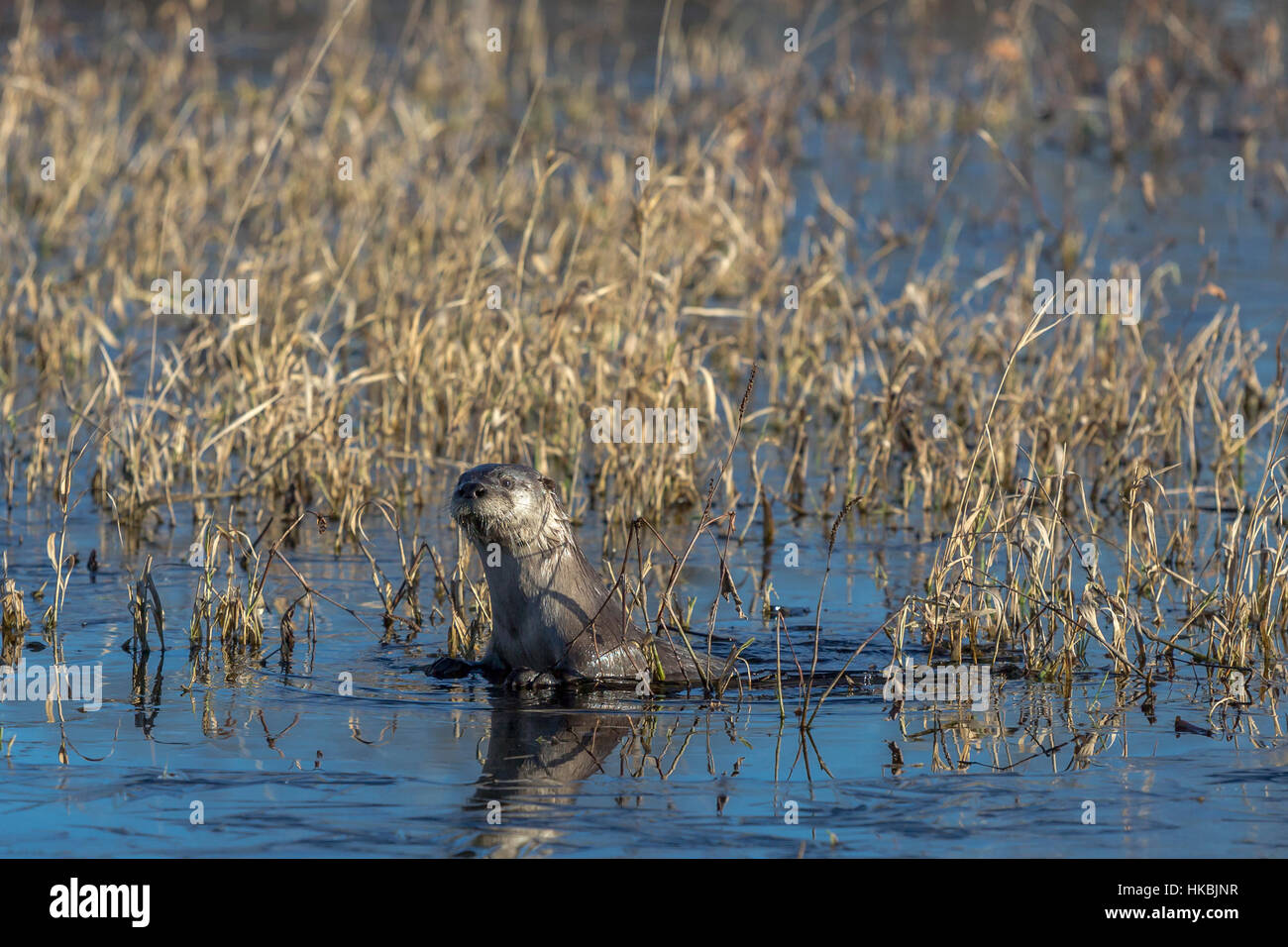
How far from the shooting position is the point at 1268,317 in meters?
11.6

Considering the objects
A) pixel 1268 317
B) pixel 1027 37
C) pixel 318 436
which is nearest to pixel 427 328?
pixel 318 436

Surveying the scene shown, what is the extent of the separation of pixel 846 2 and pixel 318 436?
15.7m

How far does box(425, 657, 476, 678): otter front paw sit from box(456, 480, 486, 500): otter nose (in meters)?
0.50

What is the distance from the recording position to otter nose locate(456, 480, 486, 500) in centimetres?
611

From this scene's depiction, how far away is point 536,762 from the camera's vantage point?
516 centimetres

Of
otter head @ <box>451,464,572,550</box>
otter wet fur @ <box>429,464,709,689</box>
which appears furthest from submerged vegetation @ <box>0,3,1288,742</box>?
otter head @ <box>451,464,572,550</box>

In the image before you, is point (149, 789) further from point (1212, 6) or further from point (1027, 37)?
point (1212, 6)

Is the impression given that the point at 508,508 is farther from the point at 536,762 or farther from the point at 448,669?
the point at 536,762

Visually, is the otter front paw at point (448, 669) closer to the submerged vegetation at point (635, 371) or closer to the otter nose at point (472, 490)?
the submerged vegetation at point (635, 371)

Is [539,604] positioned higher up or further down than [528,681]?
higher up

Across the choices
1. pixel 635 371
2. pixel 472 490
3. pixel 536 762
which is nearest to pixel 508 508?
pixel 472 490

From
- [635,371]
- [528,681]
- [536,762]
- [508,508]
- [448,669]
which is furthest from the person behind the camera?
[635,371]

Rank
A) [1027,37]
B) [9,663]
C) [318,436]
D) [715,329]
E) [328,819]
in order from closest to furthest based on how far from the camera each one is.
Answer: [328,819] → [9,663] → [318,436] → [715,329] → [1027,37]

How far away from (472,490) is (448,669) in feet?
1.81
